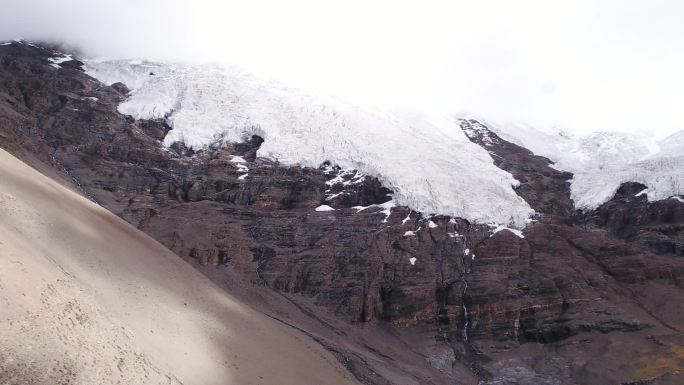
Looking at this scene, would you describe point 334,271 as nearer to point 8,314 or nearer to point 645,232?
point 645,232

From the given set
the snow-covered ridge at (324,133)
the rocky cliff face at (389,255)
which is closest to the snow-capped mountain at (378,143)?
the snow-covered ridge at (324,133)

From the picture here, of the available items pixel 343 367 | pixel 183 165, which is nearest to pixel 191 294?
pixel 343 367

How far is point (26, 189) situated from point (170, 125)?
2892 inches

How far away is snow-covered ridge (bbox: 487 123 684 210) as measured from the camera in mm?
93750

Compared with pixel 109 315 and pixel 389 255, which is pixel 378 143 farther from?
pixel 109 315

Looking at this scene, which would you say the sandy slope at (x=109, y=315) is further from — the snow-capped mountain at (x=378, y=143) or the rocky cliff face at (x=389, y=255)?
the snow-capped mountain at (x=378, y=143)

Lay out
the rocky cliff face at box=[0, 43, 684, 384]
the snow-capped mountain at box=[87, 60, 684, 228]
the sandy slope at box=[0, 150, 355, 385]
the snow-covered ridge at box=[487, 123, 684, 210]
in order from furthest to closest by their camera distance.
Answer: the snow-covered ridge at box=[487, 123, 684, 210] < the snow-capped mountain at box=[87, 60, 684, 228] < the rocky cliff face at box=[0, 43, 684, 384] < the sandy slope at box=[0, 150, 355, 385]

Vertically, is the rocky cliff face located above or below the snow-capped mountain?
below

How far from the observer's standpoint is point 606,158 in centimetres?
12575

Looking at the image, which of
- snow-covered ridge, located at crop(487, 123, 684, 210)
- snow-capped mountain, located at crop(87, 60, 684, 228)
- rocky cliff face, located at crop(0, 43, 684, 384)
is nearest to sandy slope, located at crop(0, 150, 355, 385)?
rocky cliff face, located at crop(0, 43, 684, 384)

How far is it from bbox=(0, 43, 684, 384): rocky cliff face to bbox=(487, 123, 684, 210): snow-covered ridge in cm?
400

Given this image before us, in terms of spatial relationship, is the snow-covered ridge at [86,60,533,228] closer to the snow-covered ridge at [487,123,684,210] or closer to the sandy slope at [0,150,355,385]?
the snow-covered ridge at [487,123,684,210]

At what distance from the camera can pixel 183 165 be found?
9206 centimetres

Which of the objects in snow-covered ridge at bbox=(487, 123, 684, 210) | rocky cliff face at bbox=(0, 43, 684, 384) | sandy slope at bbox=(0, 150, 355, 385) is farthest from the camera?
snow-covered ridge at bbox=(487, 123, 684, 210)
